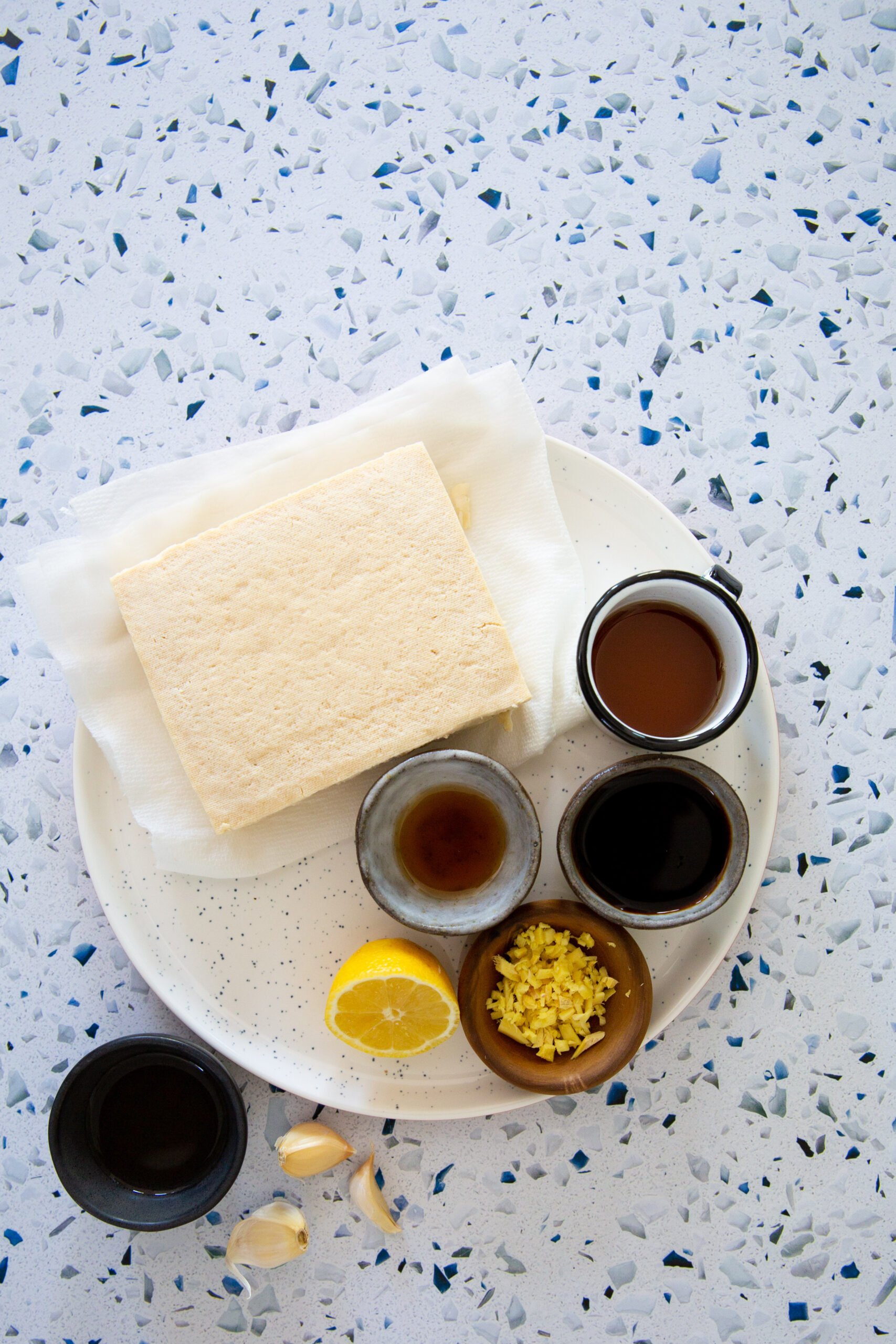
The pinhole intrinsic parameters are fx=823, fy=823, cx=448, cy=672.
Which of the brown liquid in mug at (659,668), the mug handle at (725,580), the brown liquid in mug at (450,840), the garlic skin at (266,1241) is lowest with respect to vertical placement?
the garlic skin at (266,1241)

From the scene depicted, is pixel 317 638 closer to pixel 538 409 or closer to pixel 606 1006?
pixel 538 409

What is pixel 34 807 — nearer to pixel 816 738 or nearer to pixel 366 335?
pixel 366 335

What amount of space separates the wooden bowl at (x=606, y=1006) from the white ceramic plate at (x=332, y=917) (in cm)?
10

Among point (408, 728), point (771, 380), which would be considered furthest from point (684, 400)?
point (408, 728)

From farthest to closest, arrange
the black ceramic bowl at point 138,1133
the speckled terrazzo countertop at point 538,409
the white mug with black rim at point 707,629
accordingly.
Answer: the speckled terrazzo countertop at point 538,409, the black ceramic bowl at point 138,1133, the white mug with black rim at point 707,629

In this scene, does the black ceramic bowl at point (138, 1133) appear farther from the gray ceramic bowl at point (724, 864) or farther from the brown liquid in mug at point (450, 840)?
the gray ceramic bowl at point (724, 864)

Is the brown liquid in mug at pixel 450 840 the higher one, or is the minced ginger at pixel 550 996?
the brown liquid in mug at pixel 450 840

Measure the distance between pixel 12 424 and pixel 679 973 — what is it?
1632mm

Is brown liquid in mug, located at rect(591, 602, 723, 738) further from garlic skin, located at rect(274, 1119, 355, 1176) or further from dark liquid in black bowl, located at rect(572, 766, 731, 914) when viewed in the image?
garlic skin, located at rect(274, 1119, 355, 1176)

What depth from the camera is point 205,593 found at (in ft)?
4.47

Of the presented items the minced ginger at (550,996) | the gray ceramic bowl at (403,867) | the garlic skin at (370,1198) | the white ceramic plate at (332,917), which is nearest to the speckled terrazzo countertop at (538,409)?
Result: the garlic skin at (370,1198)

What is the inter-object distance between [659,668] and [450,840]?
48cm

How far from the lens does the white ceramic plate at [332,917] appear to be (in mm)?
1461

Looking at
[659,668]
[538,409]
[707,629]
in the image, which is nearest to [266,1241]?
[659,668]
